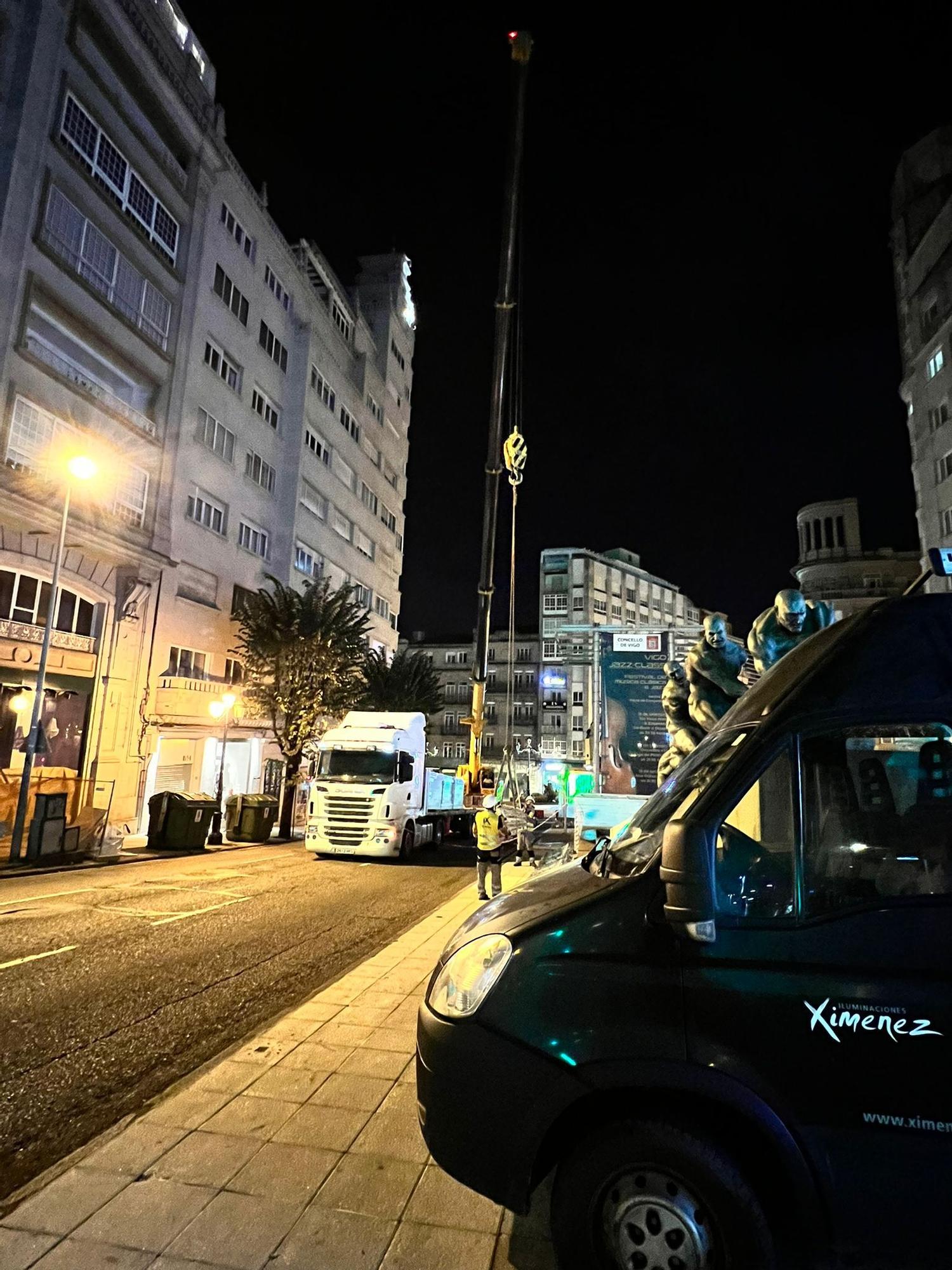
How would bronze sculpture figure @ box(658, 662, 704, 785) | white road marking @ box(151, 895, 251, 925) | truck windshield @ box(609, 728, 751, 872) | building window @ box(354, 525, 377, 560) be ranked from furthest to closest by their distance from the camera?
1. building window @ box(354, 525, 377, 560)
2. white road marking @ box(151, 895, 251, 925)
3. bronze sculpture figure @ box(658, 662, 704, 785)
4. truck windshield @ box(609, 728, 751, 872)

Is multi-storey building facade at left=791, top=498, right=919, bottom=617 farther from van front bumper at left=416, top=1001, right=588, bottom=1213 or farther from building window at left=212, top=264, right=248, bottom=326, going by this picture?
van front bumper at left=416, top=1001, right=588, bottom=1213

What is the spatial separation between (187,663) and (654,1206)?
82.0 feet

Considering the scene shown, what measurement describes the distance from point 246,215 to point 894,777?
3544 cm

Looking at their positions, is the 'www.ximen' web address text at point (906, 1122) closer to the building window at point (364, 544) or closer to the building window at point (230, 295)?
the building window at point (230, 295)

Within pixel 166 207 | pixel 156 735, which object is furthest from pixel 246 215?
pixel 156 735

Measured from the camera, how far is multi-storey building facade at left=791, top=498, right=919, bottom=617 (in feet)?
156

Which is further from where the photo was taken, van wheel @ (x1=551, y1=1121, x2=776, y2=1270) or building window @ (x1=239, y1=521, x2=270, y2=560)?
building window @ (x1=239, y1=521, x2=270, y2=560)

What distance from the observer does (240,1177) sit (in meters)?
2.98

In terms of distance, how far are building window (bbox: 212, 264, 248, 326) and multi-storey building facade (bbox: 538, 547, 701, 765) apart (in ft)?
120

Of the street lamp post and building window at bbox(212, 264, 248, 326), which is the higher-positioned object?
building window at bbox(212, 264, 248, 326)

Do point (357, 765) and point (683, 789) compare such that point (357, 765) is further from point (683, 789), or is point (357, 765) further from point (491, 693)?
point (491, 693)

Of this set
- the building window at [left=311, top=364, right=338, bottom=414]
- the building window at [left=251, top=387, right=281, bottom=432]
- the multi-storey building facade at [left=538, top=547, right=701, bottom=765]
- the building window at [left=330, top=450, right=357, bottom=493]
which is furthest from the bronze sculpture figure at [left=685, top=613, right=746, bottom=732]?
the multi-storey building facade at [left=538, top=547, right=701, bottom=765]

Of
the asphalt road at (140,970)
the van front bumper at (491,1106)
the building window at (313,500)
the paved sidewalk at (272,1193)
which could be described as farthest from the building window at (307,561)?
the van front bumper at (491,1106)

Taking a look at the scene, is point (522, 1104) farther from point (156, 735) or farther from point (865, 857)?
point (156, 735)
